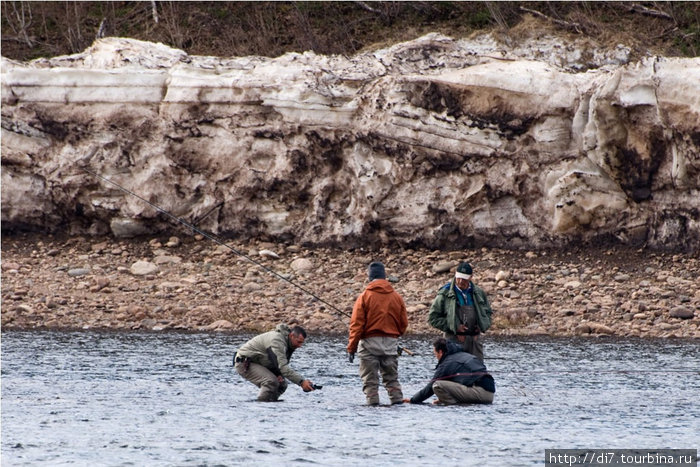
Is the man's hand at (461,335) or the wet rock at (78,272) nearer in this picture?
the man's hand at (461,335)

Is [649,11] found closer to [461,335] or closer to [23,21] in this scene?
[23,21]

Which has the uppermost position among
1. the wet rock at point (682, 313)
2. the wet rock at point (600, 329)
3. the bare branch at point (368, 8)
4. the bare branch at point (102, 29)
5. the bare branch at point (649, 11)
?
the bare branch at point (368, 8)

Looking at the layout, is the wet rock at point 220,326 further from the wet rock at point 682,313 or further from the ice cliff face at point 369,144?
the wet rock at point 682,313

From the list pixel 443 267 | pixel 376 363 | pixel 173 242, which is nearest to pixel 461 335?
pixel 376 363

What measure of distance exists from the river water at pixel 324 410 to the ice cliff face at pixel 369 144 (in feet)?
16.2

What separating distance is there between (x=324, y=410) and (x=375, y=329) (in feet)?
3.21

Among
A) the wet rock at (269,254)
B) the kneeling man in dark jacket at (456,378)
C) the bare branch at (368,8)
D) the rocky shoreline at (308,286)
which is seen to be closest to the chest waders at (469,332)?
the kneeling man in dark jacket at (456,378)

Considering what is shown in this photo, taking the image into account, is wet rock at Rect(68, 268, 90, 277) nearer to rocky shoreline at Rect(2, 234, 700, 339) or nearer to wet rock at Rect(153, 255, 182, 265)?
rocky shoreline at Rect(2, 234, 700, 339)

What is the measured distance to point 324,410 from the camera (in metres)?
11.2

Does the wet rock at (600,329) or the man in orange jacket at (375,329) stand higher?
the man in orange jacket at (375,329)

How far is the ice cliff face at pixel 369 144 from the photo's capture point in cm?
2080

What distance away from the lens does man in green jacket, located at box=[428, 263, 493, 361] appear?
11.8 meters

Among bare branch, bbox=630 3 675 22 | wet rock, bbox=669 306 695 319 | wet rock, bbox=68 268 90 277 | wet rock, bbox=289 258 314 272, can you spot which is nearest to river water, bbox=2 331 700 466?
wet rock, bbox=669 306 695 319

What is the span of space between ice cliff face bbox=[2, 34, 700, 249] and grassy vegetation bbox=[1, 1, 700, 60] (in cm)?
304
